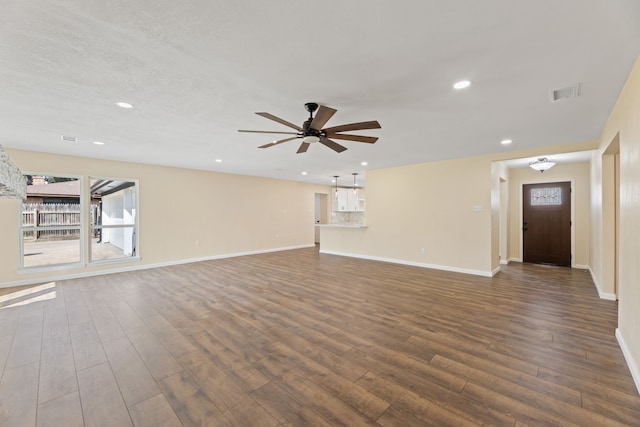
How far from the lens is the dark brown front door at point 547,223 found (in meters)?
6.20

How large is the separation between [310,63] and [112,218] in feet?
22.6

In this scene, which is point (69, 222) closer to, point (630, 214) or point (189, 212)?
point (189, 212)

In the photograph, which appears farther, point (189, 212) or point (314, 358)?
point (189, 212)

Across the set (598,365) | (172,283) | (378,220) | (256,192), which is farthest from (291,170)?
(598,365)

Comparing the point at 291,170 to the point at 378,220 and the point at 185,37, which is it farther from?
the point at 185,37

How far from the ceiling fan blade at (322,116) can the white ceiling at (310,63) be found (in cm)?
26

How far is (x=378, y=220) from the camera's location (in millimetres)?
7004

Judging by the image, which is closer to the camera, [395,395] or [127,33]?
[127,33]

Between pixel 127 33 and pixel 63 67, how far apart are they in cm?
93

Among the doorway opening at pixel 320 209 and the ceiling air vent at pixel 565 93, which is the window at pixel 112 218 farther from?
the ceiling air vent at pixel 565 93

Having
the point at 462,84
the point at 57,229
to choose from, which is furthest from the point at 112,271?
the point at 462,84

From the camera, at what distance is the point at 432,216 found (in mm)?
6012

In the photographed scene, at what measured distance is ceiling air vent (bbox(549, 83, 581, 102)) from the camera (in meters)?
2.42

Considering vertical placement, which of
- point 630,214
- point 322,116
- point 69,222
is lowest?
point 69,222
